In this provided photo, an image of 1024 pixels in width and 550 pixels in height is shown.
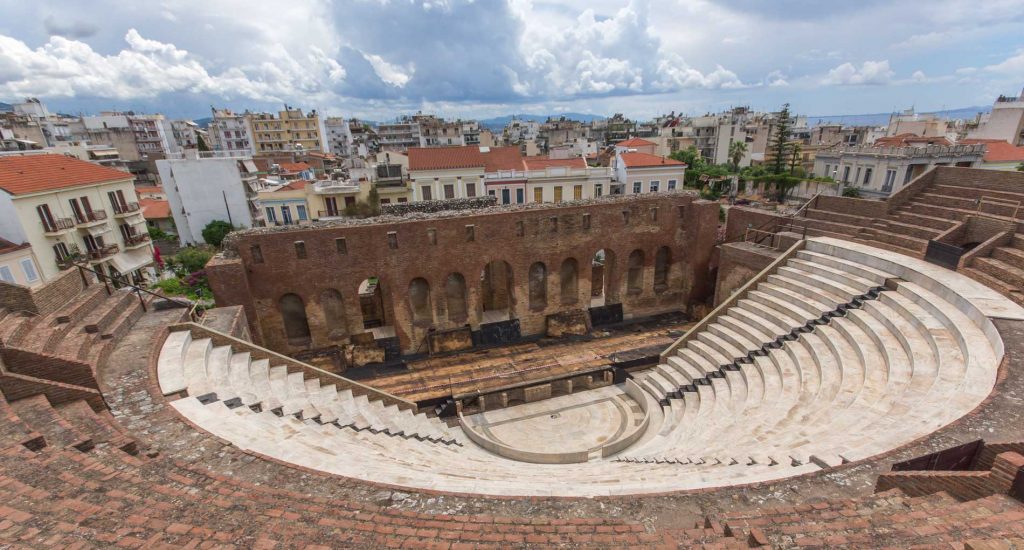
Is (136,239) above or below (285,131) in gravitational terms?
below

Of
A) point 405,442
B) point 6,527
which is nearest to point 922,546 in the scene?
point 6,527

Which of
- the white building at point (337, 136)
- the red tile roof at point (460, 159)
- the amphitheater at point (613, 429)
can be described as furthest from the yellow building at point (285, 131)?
the amphitheater at point (613, 429)

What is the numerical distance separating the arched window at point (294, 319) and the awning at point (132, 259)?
42.9ft

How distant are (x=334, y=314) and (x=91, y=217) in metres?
14.9

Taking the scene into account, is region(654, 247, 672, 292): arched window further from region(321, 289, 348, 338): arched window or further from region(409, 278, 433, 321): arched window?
region(321, 289, 348, 338): arched window

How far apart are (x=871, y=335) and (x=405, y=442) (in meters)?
12.2

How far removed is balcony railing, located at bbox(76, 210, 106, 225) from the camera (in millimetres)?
21236

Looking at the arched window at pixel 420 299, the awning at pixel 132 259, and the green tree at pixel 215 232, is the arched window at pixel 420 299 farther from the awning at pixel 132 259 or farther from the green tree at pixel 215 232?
the green tree at pixel 215 232

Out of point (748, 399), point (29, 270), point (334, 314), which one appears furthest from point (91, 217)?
point (748, 399)

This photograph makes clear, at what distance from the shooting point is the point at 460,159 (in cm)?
3134

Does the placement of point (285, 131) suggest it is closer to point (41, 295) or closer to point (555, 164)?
point (555, 164)

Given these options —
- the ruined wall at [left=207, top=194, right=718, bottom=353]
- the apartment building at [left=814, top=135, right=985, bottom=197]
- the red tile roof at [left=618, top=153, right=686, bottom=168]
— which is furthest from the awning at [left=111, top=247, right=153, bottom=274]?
the apartment building at [left=814, top=135, right=985, bottom=197]

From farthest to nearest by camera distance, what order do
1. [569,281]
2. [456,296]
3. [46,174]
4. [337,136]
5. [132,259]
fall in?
[337,136]
[132,259]
[46,174]
[569,281]
[456,296]

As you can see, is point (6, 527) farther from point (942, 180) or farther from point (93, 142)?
point (93, 142)
